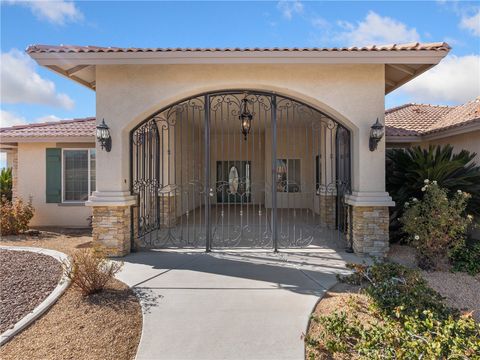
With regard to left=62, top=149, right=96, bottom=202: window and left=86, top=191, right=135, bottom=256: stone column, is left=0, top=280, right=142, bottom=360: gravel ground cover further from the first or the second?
left=62, top=149, right=96, bottom=202: window

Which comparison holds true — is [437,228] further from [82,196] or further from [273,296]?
[82,196]

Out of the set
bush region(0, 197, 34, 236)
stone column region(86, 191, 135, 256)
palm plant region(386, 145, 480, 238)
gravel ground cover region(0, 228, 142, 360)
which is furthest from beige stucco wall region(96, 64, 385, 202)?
bush region(0, 197, 34, 236)

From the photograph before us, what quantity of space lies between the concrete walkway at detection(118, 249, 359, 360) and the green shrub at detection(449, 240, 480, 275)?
6.28ft

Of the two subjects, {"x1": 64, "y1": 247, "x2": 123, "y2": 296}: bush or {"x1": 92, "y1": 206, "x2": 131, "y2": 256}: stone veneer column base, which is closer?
{"x1": 64, "y1": 247, "x2": 123, "y2": 296}: bush

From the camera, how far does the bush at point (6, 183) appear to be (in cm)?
1175

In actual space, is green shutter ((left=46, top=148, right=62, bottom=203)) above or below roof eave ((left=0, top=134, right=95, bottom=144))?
below

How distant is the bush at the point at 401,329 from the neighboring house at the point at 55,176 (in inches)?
375

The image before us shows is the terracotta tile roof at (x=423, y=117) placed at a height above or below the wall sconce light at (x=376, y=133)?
above

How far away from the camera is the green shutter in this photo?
10.2 m

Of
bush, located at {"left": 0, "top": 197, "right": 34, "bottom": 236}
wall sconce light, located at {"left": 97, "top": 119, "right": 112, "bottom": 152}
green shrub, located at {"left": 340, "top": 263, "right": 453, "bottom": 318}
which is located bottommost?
green shrub, located at {"left": 340, "top": 263, "right": 453, "bottom": 318}

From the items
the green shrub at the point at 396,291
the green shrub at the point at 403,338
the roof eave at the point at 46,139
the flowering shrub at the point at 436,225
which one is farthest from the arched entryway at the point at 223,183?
the green shrub at the point at 403,338

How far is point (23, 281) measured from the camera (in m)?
5.07

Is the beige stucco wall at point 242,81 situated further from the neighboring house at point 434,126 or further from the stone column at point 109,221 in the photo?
the neighboring house at point 434,126

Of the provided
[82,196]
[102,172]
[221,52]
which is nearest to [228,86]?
[221,52]
